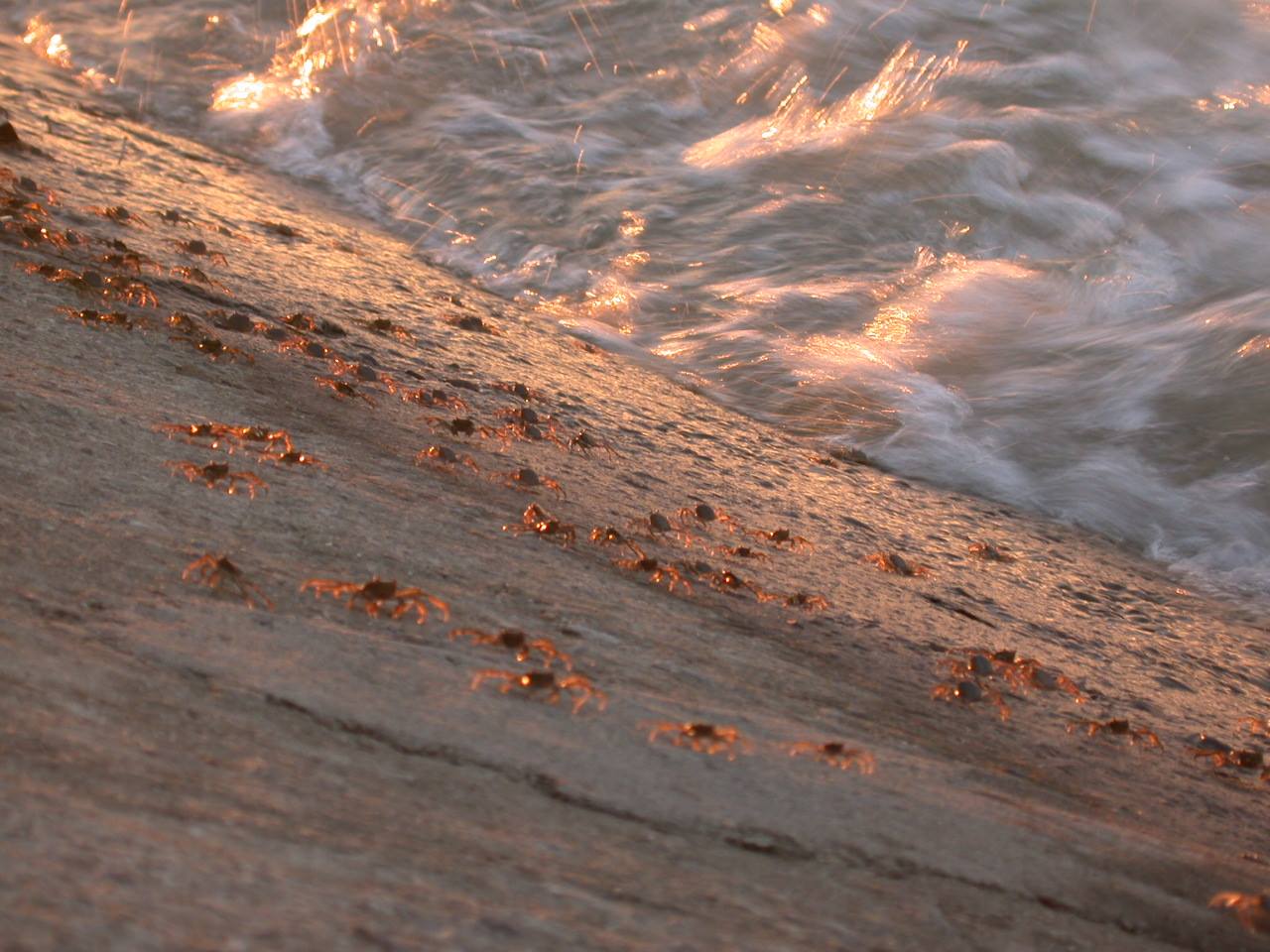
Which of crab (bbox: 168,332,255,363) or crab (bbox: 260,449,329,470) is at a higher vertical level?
crab (bbox: 168,332,255,363)

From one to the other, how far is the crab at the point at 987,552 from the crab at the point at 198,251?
A: 2.74 meters

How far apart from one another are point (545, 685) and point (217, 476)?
3.35ft

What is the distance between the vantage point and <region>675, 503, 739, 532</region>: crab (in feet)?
12.8

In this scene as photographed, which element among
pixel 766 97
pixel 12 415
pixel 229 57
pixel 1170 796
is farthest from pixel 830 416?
pixel 229 57

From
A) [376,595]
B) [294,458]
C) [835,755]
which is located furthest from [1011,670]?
[294,458]

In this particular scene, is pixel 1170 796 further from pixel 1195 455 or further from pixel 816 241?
pixel 816 241

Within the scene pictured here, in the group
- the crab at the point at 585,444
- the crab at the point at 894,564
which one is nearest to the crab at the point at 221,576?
the crab at the point at 585,444

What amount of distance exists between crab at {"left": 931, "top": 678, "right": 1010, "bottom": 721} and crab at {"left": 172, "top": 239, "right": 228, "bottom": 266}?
10.2 feet

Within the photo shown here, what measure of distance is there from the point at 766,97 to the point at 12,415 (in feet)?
21.0

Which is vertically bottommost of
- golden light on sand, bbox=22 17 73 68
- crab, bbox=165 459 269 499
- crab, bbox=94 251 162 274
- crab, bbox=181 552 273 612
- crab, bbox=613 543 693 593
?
crab, bbox=181 552 273 612

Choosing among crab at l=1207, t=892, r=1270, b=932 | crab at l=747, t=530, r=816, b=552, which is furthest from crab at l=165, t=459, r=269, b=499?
crab at l=1207, t=892, r=1270, b=932

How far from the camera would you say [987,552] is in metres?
4.37

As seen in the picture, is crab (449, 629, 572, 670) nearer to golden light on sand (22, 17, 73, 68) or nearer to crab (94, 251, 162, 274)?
crab (94, 251, 162, 274)

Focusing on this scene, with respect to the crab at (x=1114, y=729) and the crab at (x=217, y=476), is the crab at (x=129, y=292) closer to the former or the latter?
the crab at (x=217, y=476)
